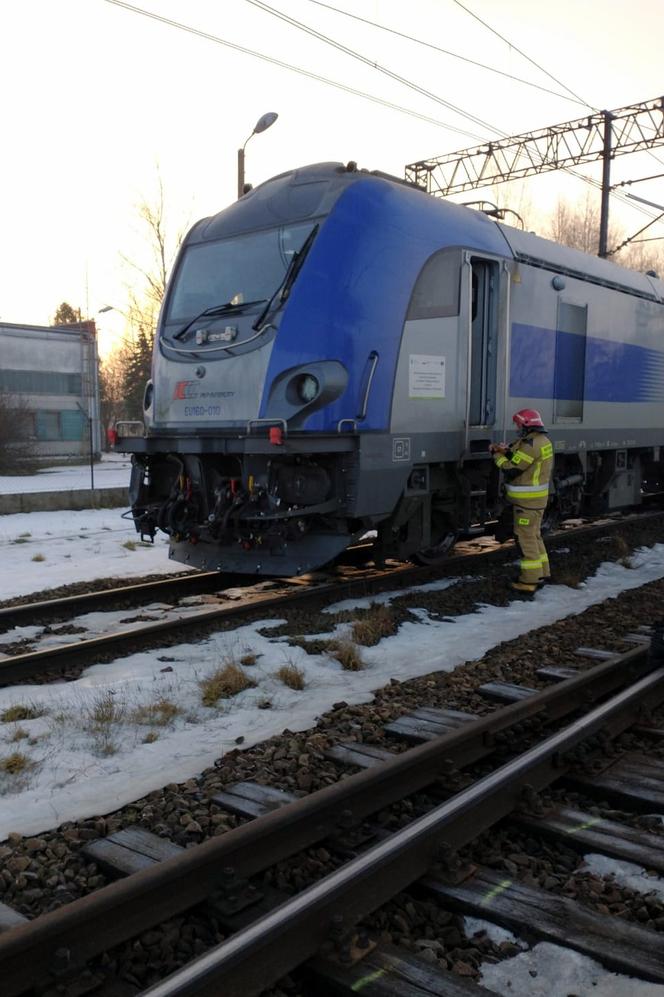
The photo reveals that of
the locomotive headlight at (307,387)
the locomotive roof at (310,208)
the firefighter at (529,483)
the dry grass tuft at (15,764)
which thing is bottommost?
the dry grass tuft at (15,764)

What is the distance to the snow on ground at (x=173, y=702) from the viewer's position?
394 centimetres

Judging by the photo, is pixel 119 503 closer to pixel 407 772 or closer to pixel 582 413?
pixel 582 413

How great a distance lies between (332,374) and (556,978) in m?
5.16

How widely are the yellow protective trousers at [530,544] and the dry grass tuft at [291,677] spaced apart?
358 cm

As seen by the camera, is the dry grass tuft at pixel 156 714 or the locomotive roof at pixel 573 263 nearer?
the dry grass tuft at pixel 156 714

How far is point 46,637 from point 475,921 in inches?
189

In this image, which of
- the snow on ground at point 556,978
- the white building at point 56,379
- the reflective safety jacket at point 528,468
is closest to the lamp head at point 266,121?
the reflective safety jacket at point 528,468

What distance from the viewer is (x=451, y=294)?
814cm

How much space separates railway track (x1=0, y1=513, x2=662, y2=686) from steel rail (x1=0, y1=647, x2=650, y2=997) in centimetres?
303

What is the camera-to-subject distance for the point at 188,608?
7.71m

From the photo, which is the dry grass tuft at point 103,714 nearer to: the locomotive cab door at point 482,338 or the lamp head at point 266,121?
the locomotive cab door at point 482,338

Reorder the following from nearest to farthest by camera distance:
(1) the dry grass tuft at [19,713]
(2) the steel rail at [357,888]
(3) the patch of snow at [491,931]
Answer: (2) the steel rail at [357,888] < (3) the patch of snow at [491,931] < (1) the dry grass tuft at [19,713]

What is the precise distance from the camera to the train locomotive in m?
7.12

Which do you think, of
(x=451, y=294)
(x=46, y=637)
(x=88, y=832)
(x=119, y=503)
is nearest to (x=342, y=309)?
(x=451, y=294)
